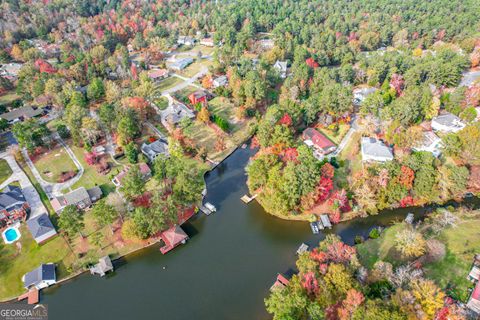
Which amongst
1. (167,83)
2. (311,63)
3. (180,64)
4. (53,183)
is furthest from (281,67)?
(53,183)


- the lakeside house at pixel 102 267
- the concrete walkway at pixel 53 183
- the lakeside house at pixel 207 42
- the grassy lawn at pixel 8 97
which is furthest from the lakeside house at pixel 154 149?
the lakeside house at pixel 207 42

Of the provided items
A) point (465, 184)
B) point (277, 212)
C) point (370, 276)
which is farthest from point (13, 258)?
point (465, 184)

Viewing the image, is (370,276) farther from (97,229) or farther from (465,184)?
(97,229)

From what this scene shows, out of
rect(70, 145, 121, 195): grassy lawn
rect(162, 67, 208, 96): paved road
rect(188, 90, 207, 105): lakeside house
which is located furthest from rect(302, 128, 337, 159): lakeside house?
rect(162, 67, 208, 96): paved road

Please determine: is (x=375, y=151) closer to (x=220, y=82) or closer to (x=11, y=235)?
(x=220, y=82)

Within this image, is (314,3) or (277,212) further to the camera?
(314,3)

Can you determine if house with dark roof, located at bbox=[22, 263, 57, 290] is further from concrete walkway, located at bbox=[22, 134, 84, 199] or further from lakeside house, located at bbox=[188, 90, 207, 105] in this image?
lakeside house, located at bbox=[188, 90, 207, 105]
